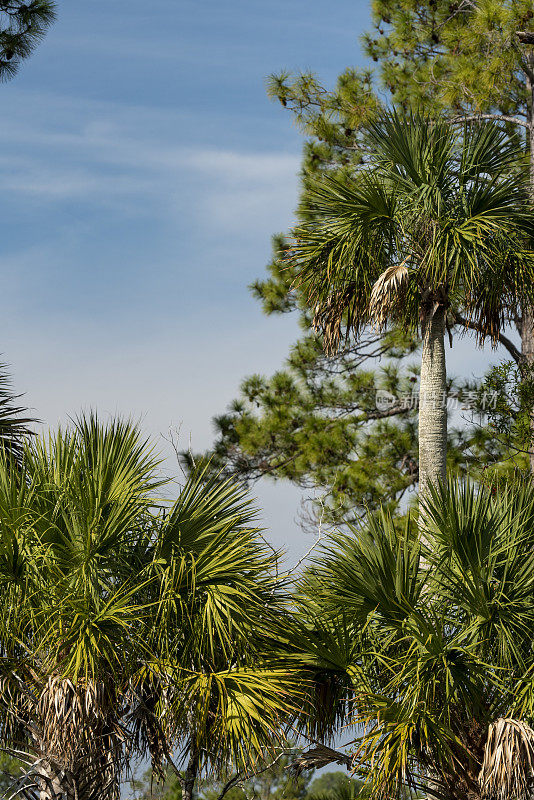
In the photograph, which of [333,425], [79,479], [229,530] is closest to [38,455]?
[79,479]

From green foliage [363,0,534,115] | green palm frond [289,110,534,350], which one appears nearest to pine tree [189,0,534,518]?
green foliage [363,0,534,115]

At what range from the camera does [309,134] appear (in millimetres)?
17750

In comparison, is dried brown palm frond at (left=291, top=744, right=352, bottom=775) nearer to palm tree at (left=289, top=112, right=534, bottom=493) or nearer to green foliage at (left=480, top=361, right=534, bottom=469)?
palm tree at (left=289, top=112, right=534, bottom=493)

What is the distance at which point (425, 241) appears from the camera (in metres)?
10.6

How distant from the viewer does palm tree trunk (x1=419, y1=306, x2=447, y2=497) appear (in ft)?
34.9

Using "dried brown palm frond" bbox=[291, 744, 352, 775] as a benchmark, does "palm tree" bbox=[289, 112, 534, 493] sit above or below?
above

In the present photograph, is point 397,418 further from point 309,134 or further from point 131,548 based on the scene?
point 131,548

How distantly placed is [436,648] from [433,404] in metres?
3.89

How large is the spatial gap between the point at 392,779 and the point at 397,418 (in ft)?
34.1

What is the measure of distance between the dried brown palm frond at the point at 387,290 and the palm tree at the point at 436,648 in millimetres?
2604

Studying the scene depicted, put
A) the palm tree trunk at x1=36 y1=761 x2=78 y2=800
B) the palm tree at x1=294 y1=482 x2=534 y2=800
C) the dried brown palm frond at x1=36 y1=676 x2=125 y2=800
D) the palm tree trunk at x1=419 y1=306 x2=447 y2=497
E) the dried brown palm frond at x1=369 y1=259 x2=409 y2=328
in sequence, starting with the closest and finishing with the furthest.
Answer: the dried brown palm frond at x1=36 y1=676 x2=125 y2=800, the palm tree at x1=294 y1=482 x2=534 y2=800, the palm tree trunk at x1=36 y1=761 x2=78 y2=800, the dried brown palm frond at x1=369 y1=259 x2=409 y2=328, the palm tree trunk at x1=419 y1=306 x2=447 y2=497

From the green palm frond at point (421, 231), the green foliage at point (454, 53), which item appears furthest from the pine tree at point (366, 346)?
the green palm frond at point (421, 231)

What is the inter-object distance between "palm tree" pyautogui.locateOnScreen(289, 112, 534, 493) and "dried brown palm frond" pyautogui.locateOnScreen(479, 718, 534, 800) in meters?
→ 3.34

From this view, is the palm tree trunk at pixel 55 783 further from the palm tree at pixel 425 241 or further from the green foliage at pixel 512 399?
the green foliage at pixel 512 399
